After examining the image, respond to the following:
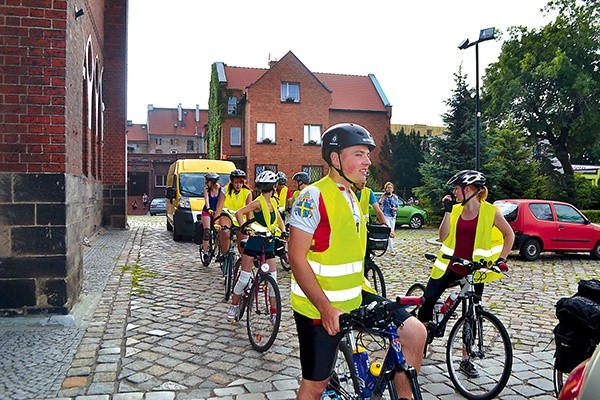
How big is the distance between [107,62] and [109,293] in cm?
1444

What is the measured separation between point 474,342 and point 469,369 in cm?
28

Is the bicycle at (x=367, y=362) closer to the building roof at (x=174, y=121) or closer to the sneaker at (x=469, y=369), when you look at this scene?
the sneaker at (x=469, y=369)

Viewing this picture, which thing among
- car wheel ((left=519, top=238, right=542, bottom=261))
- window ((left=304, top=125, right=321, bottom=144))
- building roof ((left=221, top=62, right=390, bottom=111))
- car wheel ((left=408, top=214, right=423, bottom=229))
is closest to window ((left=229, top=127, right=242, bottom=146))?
building roof ((left=221, top=62, right=390, bottom=111))

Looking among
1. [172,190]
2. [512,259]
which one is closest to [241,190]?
[512,259]

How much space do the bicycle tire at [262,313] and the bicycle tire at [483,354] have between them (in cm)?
170

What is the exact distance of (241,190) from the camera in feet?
28.4

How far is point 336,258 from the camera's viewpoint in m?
2.86

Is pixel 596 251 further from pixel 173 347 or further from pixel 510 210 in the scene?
pixel 173 347

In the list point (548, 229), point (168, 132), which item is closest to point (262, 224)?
point (548, 229)

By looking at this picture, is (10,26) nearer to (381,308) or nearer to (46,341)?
(46,341)

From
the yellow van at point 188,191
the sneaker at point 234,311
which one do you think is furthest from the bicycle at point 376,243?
the yellow van at point 188,191

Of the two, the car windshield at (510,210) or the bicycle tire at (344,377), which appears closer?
the bicycle tire at (344,377)

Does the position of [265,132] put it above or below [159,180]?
above

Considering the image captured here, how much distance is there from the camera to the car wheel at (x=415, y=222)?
82.2 ft
